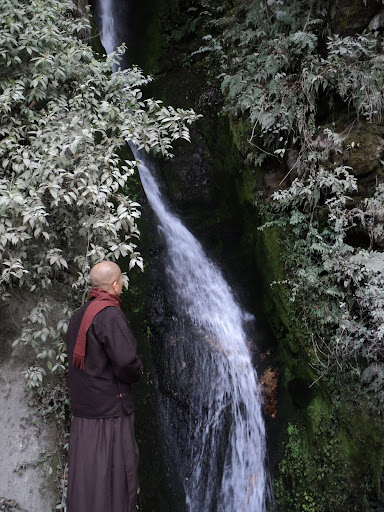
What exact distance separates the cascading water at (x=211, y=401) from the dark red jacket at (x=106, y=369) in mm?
2183

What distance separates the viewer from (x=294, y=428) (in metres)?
5.73

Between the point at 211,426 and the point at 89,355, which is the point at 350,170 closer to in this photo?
the point at 211,426

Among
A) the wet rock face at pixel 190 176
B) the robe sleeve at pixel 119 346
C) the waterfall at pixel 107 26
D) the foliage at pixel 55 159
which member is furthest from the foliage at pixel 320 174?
the waterfall at pixel 107 26

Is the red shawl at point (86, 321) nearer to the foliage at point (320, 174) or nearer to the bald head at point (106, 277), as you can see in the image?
the bald head at point (106, 277)

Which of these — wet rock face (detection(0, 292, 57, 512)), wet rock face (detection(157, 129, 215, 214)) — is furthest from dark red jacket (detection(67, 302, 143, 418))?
wet rock face (detection(157, 129, 215, 214))

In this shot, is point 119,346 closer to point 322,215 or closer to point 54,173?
point 54,173

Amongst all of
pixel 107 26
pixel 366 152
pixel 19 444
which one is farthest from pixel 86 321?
pixel 107 26

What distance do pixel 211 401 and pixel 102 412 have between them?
2.74 metres

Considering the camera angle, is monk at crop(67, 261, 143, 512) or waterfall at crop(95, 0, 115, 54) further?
waterfall at crop(95, 0, 115, 54)

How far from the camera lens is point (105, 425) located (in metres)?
3.21

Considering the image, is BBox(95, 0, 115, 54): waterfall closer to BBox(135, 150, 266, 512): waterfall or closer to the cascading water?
BBox(135, 150, 266, 512): waterfall

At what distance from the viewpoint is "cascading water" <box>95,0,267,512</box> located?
17.4ft

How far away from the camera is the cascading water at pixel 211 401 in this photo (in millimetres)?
5305

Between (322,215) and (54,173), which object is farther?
(322,215)
